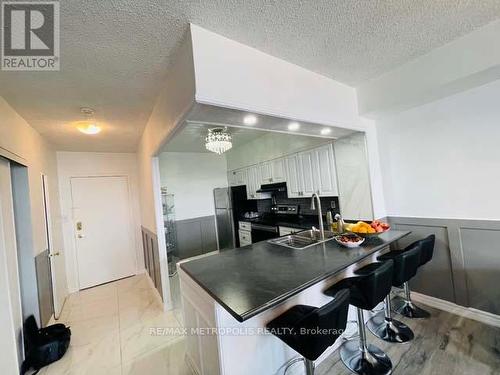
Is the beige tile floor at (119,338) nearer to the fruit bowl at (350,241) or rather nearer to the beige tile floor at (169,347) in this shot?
the beige tile floor at (169,347)

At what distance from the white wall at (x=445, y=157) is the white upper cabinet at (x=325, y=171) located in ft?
2.00

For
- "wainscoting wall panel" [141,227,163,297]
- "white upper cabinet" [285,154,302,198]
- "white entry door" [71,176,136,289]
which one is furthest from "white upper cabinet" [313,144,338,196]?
"white entry door" [71,176,136,289]

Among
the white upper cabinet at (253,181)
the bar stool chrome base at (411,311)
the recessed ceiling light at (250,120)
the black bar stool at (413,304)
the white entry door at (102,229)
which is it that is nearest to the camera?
the recessed ceiling light at (250,120)

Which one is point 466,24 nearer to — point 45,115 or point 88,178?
point 45,115

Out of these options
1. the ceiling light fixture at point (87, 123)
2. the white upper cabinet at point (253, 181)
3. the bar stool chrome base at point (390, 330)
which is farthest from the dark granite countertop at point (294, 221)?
the ceiling light fixture at point (87, 123)

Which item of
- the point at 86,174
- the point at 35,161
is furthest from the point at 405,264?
the point at 86,174

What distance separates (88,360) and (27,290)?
3.45 ft

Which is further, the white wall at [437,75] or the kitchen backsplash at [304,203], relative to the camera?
the kitchen backsplash at [304,203]

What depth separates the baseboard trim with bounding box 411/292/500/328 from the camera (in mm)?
2061

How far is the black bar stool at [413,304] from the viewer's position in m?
2.09

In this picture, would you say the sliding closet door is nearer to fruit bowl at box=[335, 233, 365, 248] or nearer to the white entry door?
the white entry door

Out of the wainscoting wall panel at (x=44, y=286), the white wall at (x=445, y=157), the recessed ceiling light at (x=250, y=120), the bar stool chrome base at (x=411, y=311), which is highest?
the recessed ceiling light at (x=250, y=120)

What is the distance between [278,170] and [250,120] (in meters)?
2.07

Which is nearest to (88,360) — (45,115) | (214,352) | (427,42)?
(214,352)
